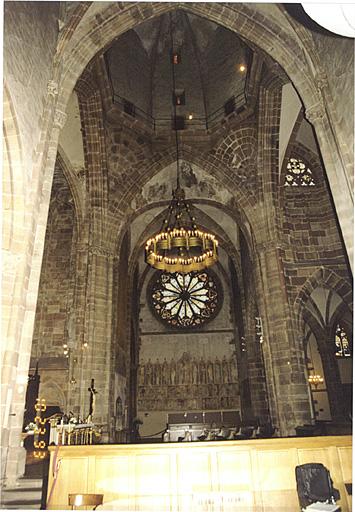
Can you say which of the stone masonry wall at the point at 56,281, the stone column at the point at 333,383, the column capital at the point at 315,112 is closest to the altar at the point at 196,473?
the column capital at the point at 315,112

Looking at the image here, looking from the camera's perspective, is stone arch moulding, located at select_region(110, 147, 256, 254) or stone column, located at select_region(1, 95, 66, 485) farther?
stone arch moulding, located at select_region(110, 147, 256, 254)

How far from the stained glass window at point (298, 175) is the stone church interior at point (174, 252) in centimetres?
8

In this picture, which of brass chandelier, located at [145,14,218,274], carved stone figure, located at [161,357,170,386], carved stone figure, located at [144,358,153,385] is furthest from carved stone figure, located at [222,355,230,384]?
brass chandelier, located at [145,14,218,274]

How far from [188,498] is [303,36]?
842 centimetres

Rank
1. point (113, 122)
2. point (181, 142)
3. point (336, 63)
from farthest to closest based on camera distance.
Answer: point (181, 142), point (113, 122), point (336, 63)

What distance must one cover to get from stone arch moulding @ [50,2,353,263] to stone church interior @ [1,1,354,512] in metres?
0.04

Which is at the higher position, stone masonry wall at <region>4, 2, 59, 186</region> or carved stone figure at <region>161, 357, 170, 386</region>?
stone masonry wall at <region>4, 2, 59, 186</region>

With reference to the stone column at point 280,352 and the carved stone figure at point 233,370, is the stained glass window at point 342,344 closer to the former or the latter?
the carved stone figure at point 233,370

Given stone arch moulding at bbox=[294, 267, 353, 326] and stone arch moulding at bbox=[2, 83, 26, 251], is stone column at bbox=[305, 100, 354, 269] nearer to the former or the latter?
stone arch moulding at bbox=[2, 83, 26, 251]

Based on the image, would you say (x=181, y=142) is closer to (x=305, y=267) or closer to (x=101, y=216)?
(x=101, y=216)

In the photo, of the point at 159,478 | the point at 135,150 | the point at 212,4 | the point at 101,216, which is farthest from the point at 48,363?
the point at 212,4

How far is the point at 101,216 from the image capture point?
1270 cm

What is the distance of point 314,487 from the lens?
4410mm

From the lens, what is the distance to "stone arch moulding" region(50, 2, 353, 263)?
7.04 metres
